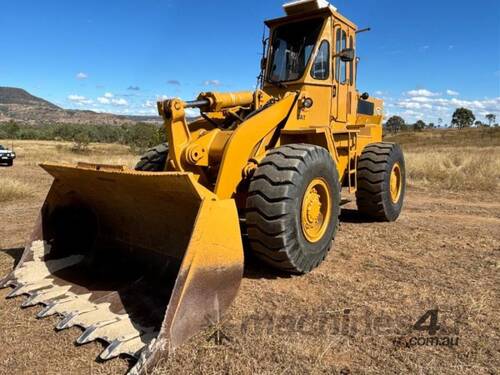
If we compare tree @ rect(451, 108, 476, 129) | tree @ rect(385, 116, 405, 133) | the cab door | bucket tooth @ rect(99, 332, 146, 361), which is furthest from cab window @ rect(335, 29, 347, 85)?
tree @ rect(451, 108, 476, 129)

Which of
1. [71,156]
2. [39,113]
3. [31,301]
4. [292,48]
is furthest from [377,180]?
[39,113]

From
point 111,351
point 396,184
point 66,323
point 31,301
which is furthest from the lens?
point 396,184

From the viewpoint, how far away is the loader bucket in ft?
10.5

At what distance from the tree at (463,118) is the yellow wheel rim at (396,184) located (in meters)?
78.2

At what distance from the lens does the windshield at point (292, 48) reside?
19.3ft

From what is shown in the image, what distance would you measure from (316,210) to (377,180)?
89.8 inches

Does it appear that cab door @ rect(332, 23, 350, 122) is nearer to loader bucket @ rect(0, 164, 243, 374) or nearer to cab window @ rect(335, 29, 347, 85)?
cab window @ rect(335, 29, 347, 85)

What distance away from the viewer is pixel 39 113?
513 ft

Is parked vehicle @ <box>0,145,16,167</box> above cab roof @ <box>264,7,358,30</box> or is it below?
below

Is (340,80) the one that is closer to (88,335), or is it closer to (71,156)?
(88,335)

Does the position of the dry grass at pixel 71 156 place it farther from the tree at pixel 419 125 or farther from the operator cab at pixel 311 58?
the tree at pixel 419 125

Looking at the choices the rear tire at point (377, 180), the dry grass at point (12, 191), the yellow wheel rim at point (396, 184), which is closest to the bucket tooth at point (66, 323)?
the rear tire at point (377, 180)

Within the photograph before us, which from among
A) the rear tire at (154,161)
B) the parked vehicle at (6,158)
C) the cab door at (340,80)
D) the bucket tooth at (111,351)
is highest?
the cab door at (340,80)

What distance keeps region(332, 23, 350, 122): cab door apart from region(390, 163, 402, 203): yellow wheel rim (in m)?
1.53
